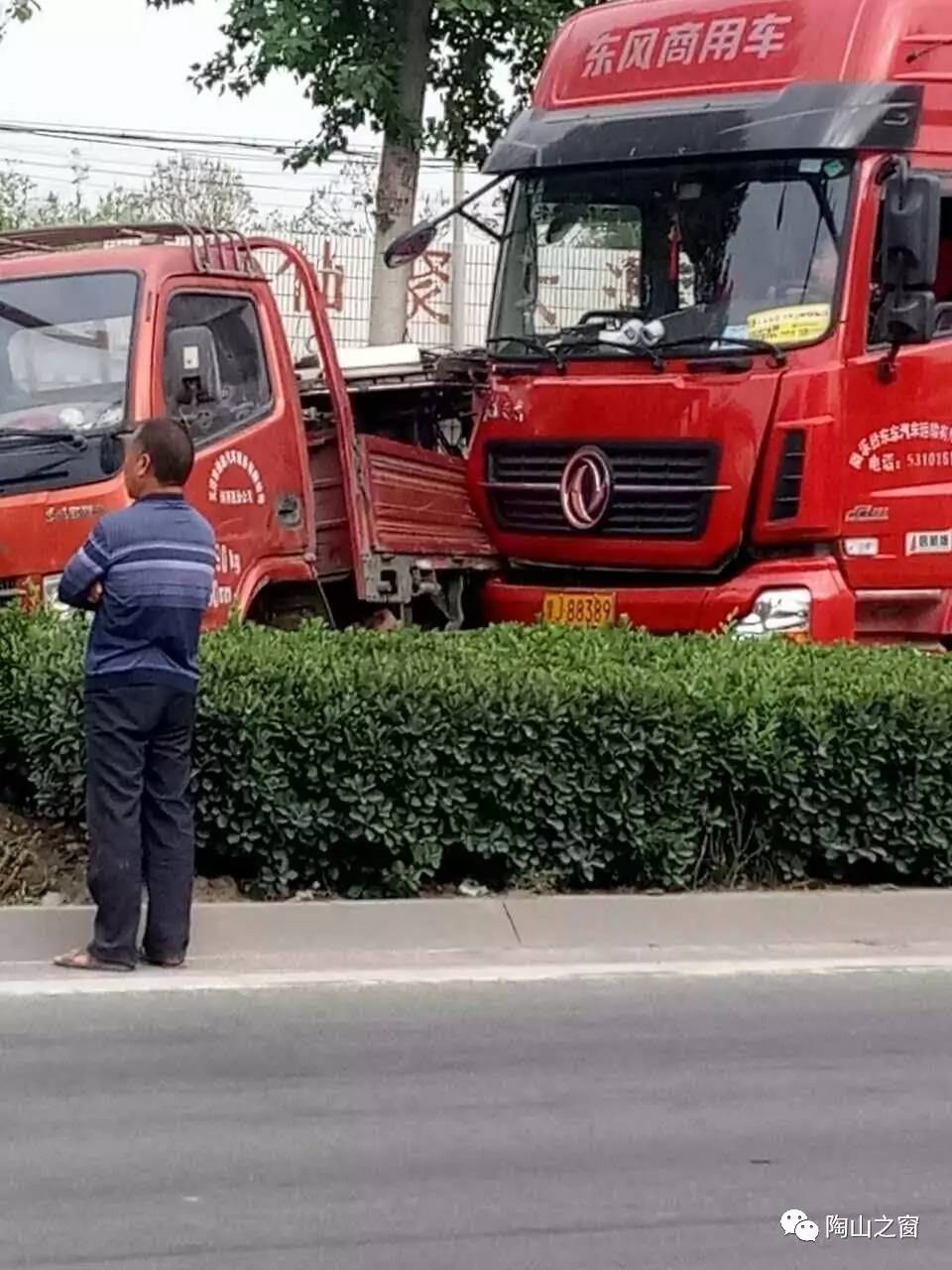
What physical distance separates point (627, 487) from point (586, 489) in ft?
0.77

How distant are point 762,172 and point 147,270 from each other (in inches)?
115

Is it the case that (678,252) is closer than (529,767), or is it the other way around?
(529,767)

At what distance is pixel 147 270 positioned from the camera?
30.8 ft

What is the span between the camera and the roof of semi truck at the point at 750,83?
9.69 meters

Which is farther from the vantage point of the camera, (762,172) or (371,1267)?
(762,172)

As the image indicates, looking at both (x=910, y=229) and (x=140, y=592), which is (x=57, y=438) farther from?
(x=910, y=229)

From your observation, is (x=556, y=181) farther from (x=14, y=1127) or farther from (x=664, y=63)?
(x=14, y=1127)

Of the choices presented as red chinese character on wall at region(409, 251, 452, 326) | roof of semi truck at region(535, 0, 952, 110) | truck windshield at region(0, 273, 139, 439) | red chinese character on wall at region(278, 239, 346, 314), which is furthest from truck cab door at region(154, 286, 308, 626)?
red chinese character on wall at region(409, 251, 452, 326)

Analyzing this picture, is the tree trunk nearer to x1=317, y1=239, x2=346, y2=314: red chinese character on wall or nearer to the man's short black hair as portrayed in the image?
x1=317, y1=239, x2=346, y2=314: red chinese character on wall

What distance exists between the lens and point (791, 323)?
968cm

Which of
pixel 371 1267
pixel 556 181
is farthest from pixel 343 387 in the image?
pixel 371 1267

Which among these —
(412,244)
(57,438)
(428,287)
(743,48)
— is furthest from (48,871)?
(428,287)

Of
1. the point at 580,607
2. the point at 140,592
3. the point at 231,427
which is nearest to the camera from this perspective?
the point at 140,592

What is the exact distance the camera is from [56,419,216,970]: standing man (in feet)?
21.8
